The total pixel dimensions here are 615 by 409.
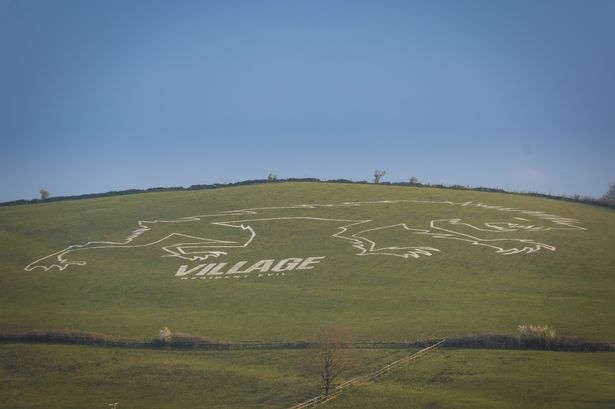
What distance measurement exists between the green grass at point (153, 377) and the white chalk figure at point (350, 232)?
2970cm

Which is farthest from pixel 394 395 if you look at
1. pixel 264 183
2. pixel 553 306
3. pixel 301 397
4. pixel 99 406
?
pixel 264 183

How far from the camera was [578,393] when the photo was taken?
4853 cm

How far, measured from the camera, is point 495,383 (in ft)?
169

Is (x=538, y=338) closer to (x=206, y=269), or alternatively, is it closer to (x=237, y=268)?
(x=237, y=268)

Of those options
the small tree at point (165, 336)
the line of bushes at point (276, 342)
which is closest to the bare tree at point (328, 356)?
the line of bushes at point (276, 342)

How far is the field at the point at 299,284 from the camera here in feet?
178

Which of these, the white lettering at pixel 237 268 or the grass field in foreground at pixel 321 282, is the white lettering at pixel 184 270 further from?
the white lettering at pixel 237 268

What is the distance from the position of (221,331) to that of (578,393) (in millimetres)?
30219

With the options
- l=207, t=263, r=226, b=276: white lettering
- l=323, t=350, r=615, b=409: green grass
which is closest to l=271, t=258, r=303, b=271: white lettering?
l=207, t=263, r=226, b=276: white lettering

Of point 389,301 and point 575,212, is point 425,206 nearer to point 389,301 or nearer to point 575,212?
point 575,212

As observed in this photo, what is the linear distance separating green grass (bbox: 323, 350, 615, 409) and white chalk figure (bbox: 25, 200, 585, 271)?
31374 mm

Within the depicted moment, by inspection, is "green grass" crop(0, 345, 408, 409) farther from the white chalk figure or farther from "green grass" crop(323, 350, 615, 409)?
the white chalk figure

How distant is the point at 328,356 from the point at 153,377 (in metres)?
13.0

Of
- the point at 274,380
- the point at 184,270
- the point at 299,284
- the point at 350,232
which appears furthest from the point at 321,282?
the point at 274,380
